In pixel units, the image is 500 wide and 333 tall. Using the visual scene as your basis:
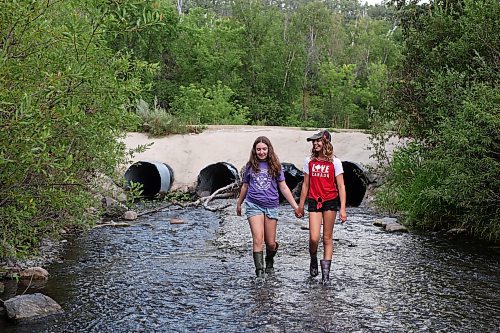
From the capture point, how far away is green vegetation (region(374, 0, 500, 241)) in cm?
964

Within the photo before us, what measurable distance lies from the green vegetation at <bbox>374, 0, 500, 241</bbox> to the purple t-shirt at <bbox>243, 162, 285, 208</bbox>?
11.8 feet

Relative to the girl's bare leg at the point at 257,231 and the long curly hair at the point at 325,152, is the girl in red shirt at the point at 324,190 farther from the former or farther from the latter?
the girl's bare leg at the point at 257,231

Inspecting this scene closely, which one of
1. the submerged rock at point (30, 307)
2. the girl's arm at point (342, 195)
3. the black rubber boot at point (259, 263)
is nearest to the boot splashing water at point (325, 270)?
the girl's arm at point (342, 195)

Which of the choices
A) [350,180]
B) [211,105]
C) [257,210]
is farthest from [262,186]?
[211,105]

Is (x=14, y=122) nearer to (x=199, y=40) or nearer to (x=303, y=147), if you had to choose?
(x=303, y=147)

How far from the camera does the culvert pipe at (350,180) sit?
18011 millimetres

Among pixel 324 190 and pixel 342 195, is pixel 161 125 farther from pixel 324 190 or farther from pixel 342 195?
pixel 342 195

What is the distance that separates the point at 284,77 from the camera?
134ft

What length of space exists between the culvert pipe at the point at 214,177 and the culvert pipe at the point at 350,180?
159cm

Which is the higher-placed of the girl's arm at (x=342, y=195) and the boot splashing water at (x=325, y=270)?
the girl's arm at (x=342, y=195)

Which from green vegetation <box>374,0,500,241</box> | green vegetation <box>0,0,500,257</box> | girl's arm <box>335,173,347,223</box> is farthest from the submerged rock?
green vegetation <box>374,0,500,241</box>

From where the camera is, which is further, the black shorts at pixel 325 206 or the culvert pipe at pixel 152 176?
the culvert pipe at pixel 152 176

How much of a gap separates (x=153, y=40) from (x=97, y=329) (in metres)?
33.6

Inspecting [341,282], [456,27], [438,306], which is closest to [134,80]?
[341,282]
